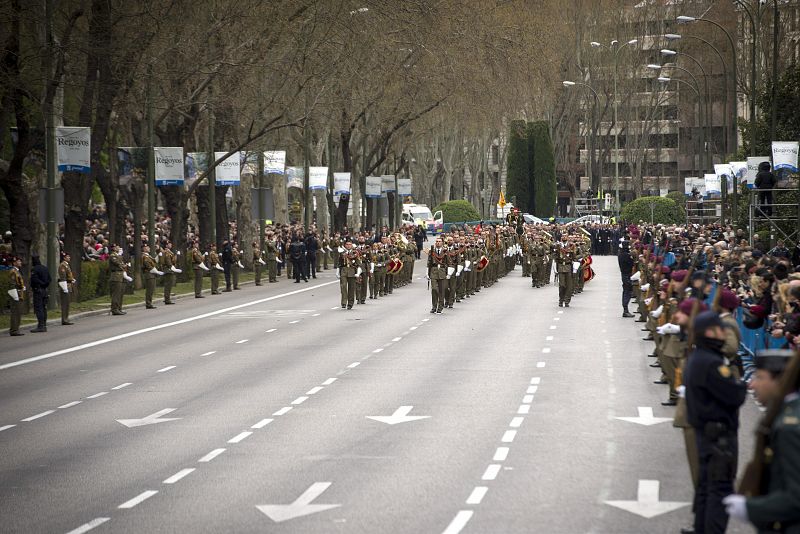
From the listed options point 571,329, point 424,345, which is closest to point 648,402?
point 424,345

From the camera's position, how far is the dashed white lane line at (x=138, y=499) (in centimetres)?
1259

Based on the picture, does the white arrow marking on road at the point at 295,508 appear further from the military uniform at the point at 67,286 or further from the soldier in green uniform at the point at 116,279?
the soldier in green uniform at the point at 116,279

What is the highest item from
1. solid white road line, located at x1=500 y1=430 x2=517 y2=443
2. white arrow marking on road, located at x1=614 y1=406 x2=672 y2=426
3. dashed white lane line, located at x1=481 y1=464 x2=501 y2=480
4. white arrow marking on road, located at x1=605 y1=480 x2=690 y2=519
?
white arrow marking on road, located at x1=605 y1=480 x2=690 y2=519

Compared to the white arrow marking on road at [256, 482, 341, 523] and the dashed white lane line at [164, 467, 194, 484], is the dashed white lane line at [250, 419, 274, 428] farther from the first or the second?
the white arrow marking on road at [256, 482, 341, 523]

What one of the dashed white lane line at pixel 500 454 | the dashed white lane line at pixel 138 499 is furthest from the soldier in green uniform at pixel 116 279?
the dashed white lane line at pixel 138 499

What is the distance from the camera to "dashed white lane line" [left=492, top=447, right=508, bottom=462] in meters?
14.8

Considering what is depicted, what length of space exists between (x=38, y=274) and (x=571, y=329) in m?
11.6

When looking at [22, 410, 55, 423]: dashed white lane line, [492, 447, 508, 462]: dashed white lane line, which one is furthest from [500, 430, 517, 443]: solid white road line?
[22, 410, 55, 423]: dashed white lane line

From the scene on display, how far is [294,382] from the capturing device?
21938 mm

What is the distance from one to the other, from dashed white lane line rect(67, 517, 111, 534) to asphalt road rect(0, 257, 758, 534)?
0.06 ft

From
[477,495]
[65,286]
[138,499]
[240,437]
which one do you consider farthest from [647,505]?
[65,286]

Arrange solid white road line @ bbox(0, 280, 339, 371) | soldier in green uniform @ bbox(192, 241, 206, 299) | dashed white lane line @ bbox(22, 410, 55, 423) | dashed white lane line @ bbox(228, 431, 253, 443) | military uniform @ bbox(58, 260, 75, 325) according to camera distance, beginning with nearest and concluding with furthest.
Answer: dashed white lane line @ bbox(228, 431, 253, 443) < dashed white lane line @ bbox(22, 410, 55, 423) < solid white road line @ bbox(0, 280, 339, 371) < military uniform @ bbox(58, 260, 75, 325) < soldier in green uniform @ bbox(192, 241, 206, 299)

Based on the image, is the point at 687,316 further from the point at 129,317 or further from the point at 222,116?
the point at 222,116

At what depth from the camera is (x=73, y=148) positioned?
36656 mm
